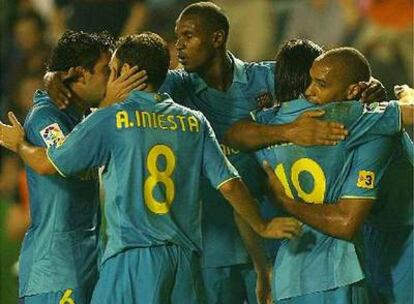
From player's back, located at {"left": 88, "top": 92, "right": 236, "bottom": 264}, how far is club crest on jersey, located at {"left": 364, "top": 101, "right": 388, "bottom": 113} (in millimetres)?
625

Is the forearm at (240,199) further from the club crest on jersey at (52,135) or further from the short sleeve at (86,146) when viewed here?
the club crest on jersey at (52,135)

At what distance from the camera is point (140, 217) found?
4.31 meters

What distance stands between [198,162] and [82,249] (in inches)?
26.1

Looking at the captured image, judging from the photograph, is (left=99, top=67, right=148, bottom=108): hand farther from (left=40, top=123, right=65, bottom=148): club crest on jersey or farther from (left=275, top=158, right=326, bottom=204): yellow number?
(left=275, top=158, right=326, bottom=204): yellow number

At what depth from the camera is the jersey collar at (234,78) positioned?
5.21 metres

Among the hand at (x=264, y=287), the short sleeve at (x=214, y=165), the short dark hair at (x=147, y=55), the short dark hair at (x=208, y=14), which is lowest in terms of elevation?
the hand at (x=264, y=287)

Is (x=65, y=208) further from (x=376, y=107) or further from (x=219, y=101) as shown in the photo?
(x=376, y=107)

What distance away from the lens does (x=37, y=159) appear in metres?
4.50

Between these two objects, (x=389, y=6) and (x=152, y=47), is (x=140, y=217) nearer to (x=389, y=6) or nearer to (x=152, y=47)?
(x=152, y=47)

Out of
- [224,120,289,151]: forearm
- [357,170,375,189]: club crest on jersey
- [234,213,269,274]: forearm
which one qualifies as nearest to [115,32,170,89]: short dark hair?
[224,120,289,151]: forearm

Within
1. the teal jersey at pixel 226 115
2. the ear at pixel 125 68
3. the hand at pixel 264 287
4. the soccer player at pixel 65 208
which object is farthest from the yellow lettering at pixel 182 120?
the hand at pixel 264 287

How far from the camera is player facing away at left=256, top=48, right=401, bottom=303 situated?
451 centimetres

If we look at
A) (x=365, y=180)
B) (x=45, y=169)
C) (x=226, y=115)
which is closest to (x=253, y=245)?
(x=226, y=115)

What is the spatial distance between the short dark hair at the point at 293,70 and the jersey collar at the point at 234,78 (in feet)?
1.40
